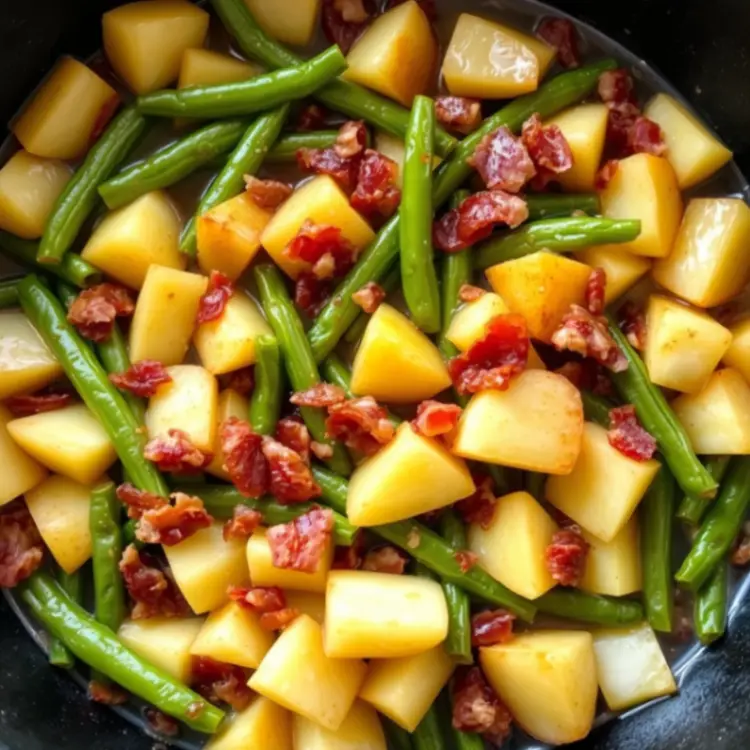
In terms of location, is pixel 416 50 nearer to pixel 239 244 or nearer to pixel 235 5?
pixel 235 5

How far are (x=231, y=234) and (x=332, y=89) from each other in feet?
2.13

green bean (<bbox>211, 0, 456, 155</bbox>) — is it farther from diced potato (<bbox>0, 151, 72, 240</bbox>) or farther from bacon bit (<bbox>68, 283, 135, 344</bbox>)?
bacon bit (<bbox>68, 283, 135, 344</bbox>)

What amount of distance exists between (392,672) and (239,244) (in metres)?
1.57

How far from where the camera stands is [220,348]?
357 centimetres

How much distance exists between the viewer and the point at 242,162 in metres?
3.66

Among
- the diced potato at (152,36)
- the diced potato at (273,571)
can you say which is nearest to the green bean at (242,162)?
the diced potato at (152,36)

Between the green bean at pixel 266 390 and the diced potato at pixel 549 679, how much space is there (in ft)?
3.56

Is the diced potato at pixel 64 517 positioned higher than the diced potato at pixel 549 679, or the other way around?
the diced potato at pixel 64 517

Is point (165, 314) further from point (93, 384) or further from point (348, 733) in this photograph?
point (348, 733)

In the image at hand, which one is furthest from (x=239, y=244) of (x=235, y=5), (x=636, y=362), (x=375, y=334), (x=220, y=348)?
(x=636, y=362)

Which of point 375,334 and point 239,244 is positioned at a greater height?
point 239,244

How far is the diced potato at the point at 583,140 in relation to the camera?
3633mm

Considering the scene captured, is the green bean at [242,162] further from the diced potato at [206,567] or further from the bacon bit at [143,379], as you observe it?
the diced potato at [206,567]

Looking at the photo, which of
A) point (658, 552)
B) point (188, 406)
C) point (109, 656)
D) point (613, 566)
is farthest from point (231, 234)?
point (658, 552)
